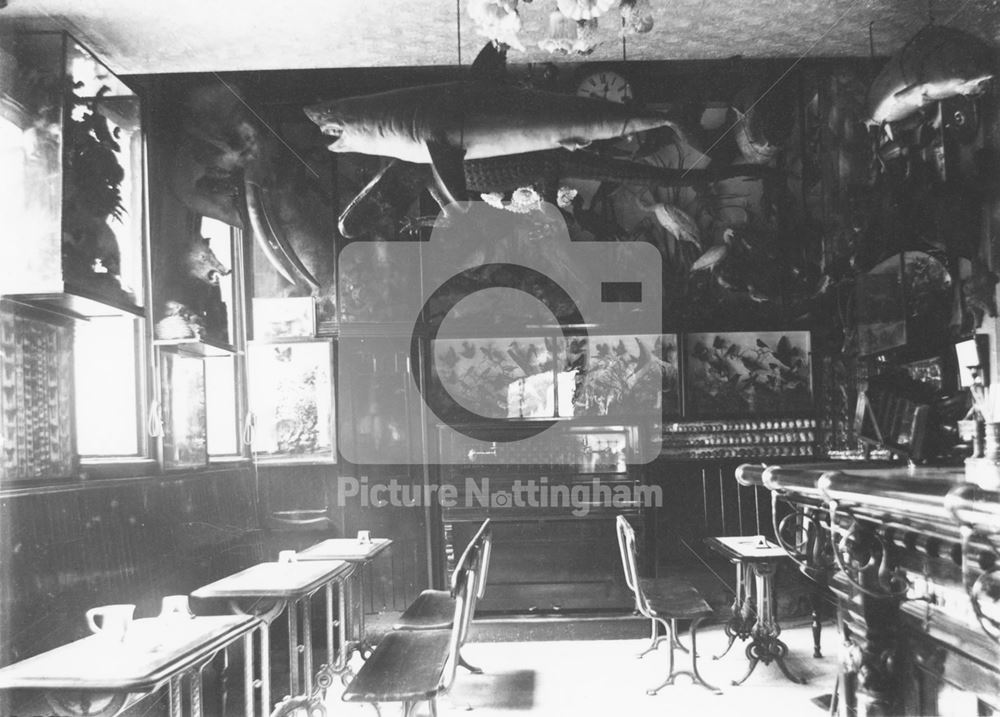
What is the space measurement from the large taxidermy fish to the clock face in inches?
51.0

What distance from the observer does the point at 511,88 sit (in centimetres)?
301

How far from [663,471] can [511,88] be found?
10.3 feet

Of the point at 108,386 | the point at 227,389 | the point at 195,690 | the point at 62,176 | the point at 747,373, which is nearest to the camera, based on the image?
the point at 195,690

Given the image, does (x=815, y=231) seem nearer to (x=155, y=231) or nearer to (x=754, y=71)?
(x=754, y=71)

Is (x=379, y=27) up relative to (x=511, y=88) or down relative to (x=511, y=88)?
up

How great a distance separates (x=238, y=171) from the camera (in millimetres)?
3225

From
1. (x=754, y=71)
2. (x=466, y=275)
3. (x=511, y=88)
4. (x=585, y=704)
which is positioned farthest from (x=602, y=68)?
(x=585, y=704)

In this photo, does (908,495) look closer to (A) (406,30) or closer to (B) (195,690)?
(B) (195,690)

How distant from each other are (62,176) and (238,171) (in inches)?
28.6

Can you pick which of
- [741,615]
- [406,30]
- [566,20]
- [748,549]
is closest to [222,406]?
[406,30]

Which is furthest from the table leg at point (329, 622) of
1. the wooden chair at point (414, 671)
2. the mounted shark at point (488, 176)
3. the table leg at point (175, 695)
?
the mounted shark at point (488, 176)

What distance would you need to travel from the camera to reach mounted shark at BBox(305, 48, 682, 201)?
2.88 meters

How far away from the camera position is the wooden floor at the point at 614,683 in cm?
362

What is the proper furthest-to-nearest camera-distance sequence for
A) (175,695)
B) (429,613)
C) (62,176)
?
(429,613) → (62,176) → (175,695)
